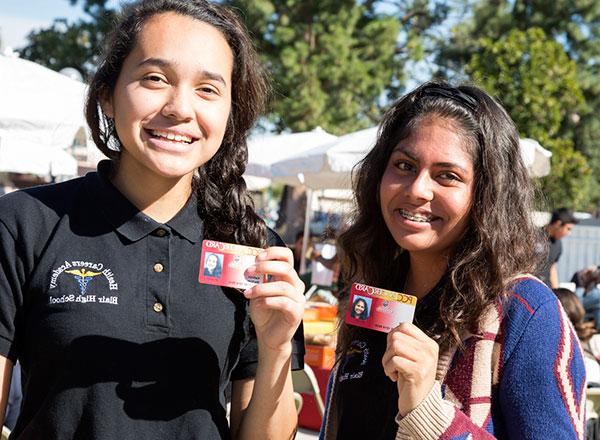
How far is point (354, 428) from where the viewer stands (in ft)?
6.48

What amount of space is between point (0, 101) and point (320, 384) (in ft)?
10.1

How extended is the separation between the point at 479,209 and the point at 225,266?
69cm

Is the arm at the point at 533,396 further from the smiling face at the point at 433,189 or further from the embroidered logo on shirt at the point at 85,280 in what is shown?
the embroidered logo on shirt at the point at 85,280

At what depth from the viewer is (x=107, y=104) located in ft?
6.16

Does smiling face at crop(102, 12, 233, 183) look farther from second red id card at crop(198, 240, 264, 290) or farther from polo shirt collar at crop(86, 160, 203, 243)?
second red id card at crop(198, 240, 264, 290)

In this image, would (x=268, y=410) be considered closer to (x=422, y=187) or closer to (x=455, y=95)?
(x=422, y=187)

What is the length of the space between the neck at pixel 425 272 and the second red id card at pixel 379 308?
0.22 m

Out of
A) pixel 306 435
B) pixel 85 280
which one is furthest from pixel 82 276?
pixel 306 435

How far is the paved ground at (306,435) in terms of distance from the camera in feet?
19.5

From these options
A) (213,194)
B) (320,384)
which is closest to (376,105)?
(320,384)

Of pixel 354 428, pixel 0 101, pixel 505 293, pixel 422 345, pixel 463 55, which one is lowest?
pixel 354 428

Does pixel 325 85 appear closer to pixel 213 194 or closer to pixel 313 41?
pixel 313 41

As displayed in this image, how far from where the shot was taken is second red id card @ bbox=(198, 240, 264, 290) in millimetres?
1731

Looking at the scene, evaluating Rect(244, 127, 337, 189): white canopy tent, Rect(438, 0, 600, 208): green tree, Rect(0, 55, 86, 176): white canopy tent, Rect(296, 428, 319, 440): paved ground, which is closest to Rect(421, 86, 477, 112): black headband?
Rect(0, 55, 86, 176): white canopy tent
